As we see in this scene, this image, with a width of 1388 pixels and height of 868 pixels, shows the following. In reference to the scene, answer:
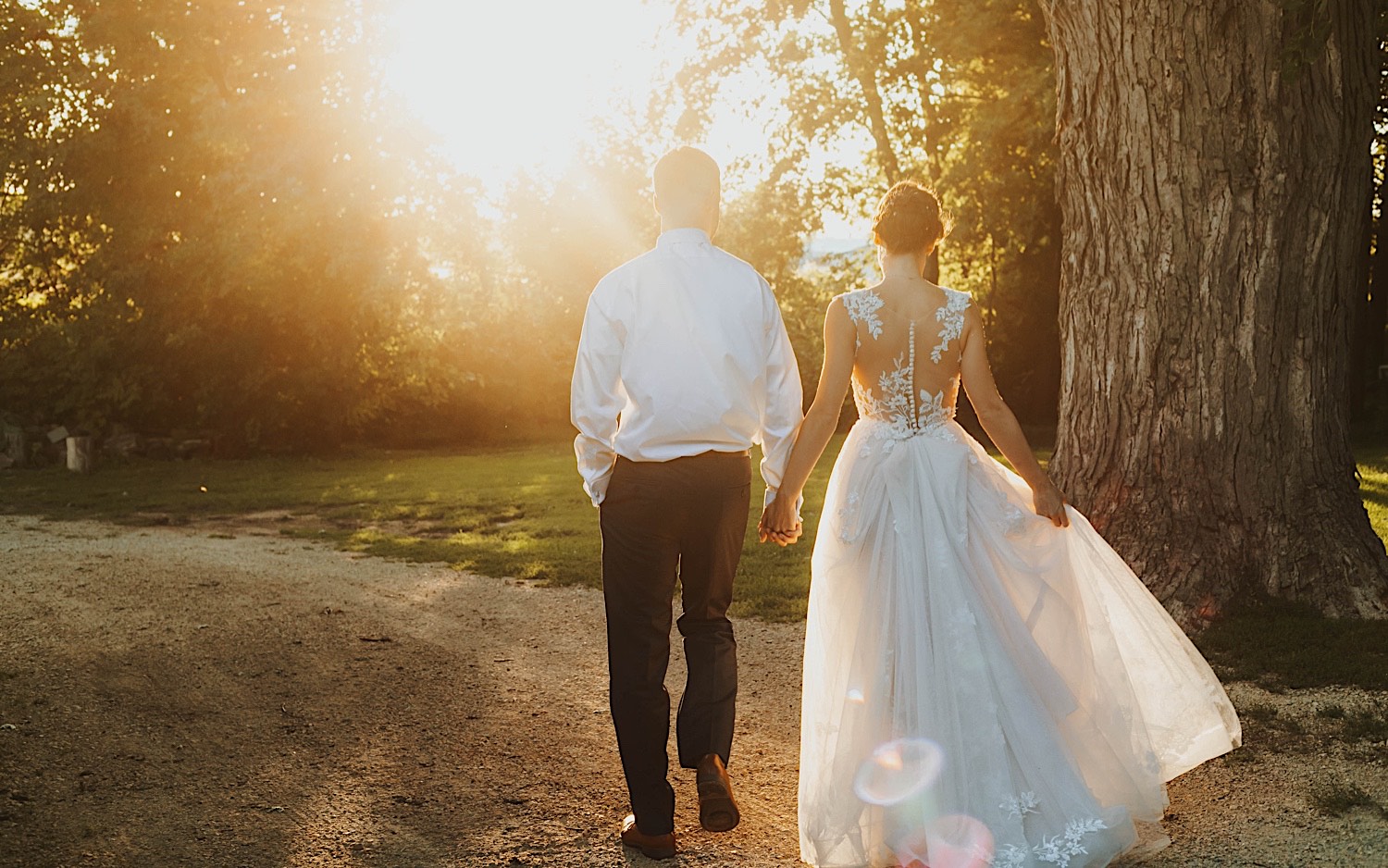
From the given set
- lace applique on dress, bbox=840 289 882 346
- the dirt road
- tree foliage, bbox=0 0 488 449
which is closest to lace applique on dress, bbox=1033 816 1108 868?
the dirt road

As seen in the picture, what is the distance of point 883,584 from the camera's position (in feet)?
12.9

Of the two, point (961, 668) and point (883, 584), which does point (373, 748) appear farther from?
point (961, 668)

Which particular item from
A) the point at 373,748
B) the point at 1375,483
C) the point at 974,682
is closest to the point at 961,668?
the point at 974,682

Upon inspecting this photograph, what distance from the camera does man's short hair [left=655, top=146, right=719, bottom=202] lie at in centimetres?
386

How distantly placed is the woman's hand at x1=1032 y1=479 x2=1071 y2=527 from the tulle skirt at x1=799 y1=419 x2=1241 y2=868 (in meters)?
0.03

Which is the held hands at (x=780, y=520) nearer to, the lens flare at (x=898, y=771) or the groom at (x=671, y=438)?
the groom at (x=671, y=438)

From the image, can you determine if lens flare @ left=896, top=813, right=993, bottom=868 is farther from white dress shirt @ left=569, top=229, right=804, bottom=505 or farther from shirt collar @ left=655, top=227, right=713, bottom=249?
shirt collar @ left=655, top=227, right=713, bottom=249

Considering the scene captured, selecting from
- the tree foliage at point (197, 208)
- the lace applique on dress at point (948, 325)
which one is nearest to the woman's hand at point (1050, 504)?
the lace applique on dress at point (948, 325)

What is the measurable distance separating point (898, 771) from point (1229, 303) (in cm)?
381

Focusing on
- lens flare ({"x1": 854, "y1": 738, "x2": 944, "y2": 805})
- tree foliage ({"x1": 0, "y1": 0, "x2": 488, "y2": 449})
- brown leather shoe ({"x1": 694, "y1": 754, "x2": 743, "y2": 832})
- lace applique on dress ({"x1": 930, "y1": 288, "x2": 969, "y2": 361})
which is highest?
tree foliage ({"x1": 0, "y1": 0, "x2": 488, "y2": 449})

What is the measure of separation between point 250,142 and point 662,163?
1821cm

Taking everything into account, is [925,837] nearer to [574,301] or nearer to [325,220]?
[325,220]

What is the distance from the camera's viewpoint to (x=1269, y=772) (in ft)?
14.8

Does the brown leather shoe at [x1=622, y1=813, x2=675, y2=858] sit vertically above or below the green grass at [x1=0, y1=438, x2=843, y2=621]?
below
